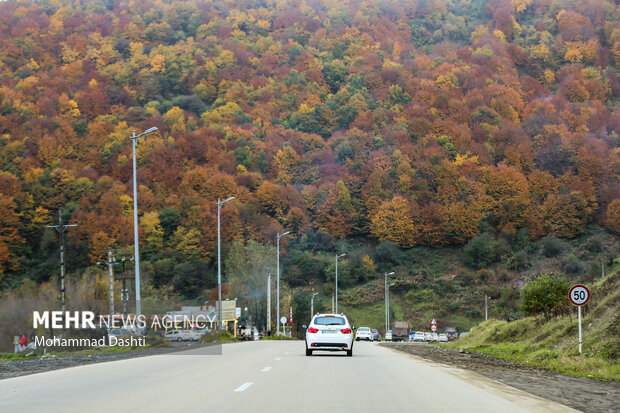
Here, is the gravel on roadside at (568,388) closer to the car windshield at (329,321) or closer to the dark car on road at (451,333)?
the car windshield at (329,321)

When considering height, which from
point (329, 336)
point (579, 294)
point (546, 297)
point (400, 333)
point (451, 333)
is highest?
point (579, 294)

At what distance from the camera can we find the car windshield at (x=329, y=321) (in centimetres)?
2834

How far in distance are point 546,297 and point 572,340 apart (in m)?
8.74

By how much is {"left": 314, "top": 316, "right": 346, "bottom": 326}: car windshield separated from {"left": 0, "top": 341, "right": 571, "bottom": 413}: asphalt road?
7.88 meters

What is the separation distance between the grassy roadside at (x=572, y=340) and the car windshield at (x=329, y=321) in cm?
691

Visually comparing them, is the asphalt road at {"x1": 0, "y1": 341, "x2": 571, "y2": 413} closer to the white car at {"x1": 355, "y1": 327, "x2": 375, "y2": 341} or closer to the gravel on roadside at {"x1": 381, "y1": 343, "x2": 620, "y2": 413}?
the gravel on roadside at {"x1": 381, "y1": 343, "x2": 620, "y2": 413}

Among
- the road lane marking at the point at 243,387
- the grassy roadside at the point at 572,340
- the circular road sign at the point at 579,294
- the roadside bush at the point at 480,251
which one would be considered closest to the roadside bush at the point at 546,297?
the grassy roadside at the point at 572,340

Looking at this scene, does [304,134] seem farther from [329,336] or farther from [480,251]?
[329,336]

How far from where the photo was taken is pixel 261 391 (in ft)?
45.0

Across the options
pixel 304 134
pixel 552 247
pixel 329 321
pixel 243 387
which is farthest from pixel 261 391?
pixel 304 134

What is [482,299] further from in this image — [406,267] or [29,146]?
Result: [29,146]

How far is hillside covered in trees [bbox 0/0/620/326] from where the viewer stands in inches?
4471

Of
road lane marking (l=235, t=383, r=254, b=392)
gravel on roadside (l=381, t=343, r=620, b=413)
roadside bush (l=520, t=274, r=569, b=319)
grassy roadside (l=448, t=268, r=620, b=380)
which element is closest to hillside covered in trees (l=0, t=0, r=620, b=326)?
grassy roadside (l=448, t=268, r=620, b=380)

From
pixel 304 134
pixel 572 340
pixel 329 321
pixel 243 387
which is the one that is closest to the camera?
pixel 243 387
